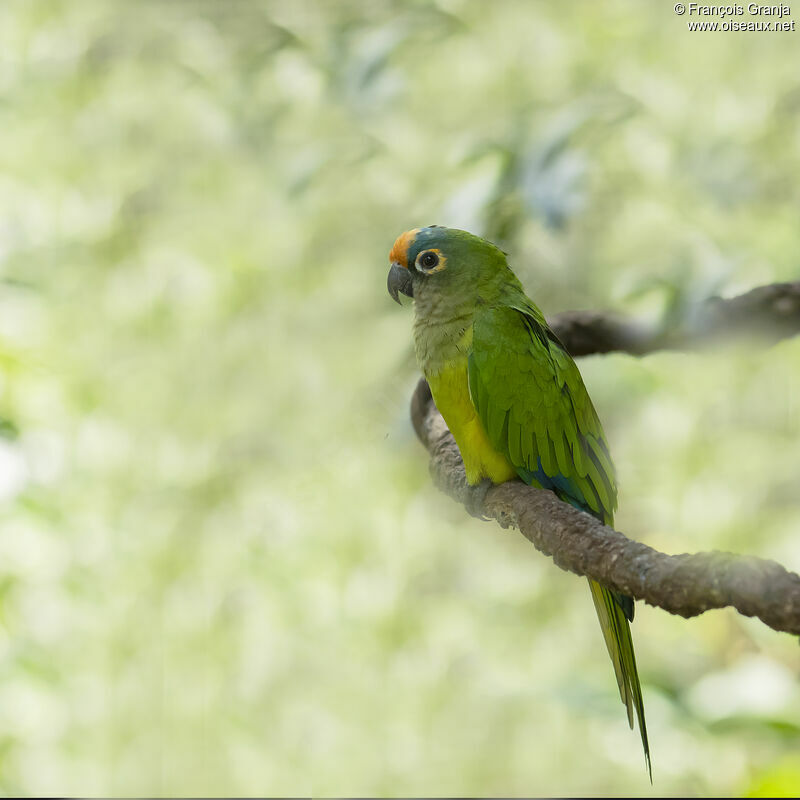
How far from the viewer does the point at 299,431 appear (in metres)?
3.01

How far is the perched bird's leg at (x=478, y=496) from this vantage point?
1460mm

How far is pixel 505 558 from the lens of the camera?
117 inches

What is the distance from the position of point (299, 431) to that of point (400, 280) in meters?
1.58

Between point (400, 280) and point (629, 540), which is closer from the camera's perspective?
point (629, 540)

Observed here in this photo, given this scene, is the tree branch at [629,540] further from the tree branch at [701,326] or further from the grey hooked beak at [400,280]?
the grey hooked beak at [400,280]

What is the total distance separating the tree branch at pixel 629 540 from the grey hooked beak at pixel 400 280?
248 mm

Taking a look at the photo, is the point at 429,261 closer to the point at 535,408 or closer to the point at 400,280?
the point at 400,280

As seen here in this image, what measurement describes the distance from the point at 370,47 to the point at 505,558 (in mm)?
1739

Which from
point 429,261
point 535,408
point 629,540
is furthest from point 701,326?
point 629,540

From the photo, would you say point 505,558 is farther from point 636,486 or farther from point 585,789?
point 585,789

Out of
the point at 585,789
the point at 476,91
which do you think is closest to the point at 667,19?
the point at 476,91

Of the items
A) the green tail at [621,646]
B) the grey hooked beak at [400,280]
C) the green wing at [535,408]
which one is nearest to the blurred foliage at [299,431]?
the grey hooked beak at [400,280]

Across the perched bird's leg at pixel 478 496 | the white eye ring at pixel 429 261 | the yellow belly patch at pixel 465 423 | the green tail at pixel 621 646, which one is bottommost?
the green tail at pixel 621 646

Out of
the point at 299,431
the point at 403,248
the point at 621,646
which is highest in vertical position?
the point at 299,431
